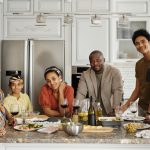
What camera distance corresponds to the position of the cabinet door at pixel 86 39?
502 centimetres

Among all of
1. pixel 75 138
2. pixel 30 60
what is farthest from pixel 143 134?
pixel 30 60

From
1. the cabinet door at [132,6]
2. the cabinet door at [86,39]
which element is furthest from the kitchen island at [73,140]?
the cabinet door at [132,6]

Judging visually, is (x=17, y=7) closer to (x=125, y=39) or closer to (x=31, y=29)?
(x=31, y=29)

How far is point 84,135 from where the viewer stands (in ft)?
7.30

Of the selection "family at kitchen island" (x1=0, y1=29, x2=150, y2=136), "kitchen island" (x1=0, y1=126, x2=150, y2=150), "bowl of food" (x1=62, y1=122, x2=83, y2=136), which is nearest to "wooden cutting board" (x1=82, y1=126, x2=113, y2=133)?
"kitchen island" (x1=0, y1=126, x2=150, y2=150)

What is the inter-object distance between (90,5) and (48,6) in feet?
2.11

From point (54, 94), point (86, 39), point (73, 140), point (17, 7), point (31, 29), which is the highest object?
point (17, 7)

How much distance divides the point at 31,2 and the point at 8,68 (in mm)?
1074

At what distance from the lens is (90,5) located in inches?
198

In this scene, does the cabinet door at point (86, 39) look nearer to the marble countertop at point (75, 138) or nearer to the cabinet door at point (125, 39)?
the cabinet door at point (125, 39)

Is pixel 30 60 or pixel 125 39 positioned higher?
pixel 125 39

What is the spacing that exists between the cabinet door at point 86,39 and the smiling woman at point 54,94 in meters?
1.73

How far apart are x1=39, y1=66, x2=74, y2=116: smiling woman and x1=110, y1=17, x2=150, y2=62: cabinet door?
1.95m

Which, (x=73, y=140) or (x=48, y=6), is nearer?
(x=73, y=140)
